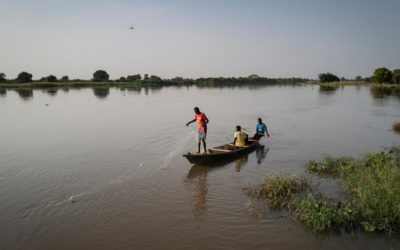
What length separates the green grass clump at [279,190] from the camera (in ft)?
30.5

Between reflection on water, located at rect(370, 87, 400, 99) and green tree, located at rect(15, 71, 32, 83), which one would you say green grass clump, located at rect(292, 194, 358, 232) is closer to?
reflection on water, located at rect(370, 87, 400, 99)

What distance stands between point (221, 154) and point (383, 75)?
317 feet

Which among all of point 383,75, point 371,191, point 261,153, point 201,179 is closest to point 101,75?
point 383,75

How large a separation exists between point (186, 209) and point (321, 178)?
510 cm

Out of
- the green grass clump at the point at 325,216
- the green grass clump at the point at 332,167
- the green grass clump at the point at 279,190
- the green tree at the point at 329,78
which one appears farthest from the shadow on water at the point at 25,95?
the green tree at the point at 329,78

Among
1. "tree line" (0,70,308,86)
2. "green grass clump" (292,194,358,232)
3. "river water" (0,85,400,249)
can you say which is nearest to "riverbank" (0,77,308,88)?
"tree line" (0,70,308,86)

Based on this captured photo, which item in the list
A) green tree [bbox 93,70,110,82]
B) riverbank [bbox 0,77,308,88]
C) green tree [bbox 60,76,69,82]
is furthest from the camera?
green tree [bbox 93,70,110,82]

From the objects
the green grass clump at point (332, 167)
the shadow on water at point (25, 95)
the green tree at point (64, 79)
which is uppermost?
the green tree at point (64, 79)

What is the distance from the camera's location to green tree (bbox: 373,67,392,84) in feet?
309

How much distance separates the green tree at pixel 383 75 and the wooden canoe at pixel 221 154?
9301 cm

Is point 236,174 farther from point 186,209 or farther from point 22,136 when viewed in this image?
point 22,136

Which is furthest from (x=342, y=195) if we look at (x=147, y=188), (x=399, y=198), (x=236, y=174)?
(x=147, y=188)

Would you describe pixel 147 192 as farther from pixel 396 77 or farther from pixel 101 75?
pixel 101 75

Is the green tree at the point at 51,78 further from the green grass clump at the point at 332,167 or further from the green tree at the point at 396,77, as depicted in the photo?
the green grass clump at the point at 332,167
